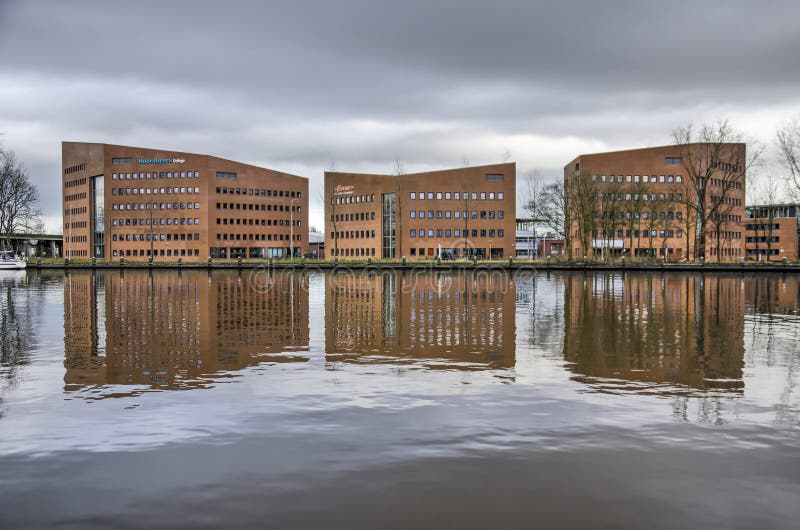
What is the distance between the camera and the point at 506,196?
426 feet

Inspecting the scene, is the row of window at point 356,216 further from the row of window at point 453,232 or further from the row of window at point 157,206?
the row of window at point 157,206

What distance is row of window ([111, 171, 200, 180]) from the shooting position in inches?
5556

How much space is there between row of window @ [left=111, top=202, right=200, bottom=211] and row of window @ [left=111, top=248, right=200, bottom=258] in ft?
29.5

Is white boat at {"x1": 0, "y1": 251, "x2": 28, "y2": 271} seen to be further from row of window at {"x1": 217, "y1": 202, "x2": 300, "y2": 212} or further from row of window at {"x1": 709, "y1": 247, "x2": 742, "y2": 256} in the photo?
row of window at {"x1": 709, "y1": 247, "x2": 742, "y2": 256}

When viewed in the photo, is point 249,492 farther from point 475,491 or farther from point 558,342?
point 558,342

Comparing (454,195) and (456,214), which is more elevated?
(454,195)

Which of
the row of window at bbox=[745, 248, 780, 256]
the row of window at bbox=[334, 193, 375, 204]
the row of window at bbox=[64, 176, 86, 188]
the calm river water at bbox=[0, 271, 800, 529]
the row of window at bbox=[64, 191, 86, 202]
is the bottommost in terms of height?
the calm river water at bbox=[0, 271, 800, 529]

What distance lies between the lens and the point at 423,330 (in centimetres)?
Result: 2295

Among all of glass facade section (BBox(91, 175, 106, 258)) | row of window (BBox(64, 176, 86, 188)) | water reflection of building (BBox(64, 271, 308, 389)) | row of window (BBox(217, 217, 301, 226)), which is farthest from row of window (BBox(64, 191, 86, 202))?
water reflection of building (BBox(64, 271, 308, 389))

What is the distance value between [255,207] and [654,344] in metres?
136

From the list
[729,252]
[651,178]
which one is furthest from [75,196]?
[729,252]

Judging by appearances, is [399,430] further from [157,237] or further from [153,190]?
[153,190]

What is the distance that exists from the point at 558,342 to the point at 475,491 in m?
12.7

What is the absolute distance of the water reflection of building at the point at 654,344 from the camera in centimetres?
1416
